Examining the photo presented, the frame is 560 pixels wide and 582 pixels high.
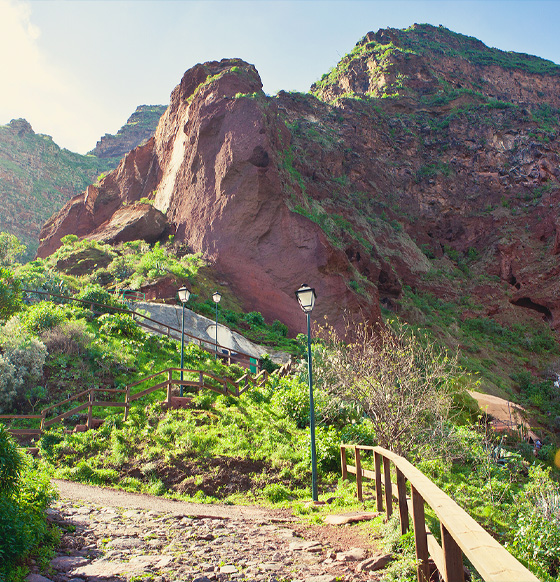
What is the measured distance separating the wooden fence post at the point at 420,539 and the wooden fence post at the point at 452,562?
85 centimetres

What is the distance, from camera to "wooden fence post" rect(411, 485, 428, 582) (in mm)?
3430

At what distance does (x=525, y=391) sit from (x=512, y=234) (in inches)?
811

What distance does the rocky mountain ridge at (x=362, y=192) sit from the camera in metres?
33.9

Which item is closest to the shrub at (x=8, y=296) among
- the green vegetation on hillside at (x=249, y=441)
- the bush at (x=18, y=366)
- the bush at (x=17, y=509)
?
the green vegetation on hillside at (x=249, y=441)

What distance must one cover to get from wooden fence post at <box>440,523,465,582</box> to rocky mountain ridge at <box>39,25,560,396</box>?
28541 millimetres

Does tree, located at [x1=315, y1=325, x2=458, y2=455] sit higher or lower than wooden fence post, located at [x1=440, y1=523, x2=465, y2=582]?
higher

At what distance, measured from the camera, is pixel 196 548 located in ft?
16.6

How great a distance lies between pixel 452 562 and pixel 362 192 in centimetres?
5194

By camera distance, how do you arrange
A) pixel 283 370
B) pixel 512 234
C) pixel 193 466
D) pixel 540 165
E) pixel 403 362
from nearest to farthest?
1. pixel 193 466
2. pixel 403 362
3. pixel 283 370
4. pixel 512 234
5. pixel 540 165

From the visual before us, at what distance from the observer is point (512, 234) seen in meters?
50.4

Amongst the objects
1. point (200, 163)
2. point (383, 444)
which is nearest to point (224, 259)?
point (200, 163)

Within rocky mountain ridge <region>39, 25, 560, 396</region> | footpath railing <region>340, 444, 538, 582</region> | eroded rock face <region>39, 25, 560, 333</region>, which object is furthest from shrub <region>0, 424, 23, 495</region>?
rocky mountain ridge <region>39, 25, 560, 396</region>

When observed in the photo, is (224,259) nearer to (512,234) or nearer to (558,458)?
(558,458)

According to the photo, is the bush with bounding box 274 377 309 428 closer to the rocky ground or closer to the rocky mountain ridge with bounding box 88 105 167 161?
the rocky ground
